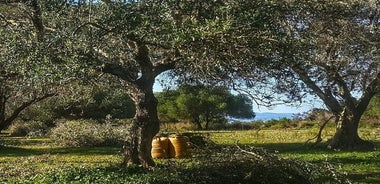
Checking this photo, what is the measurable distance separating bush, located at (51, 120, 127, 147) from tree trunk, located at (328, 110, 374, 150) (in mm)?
10625

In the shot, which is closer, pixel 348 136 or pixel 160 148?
pixel 160 148

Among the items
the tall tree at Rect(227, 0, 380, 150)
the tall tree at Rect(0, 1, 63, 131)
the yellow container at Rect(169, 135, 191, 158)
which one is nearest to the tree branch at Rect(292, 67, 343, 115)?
the tall tree at Rect(227, 0, 380, 150)

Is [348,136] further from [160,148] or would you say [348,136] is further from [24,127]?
[24,127]

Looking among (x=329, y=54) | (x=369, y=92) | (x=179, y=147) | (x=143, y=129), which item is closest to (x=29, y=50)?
(x=143, y=129)

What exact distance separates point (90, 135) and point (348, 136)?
1283 centimetres

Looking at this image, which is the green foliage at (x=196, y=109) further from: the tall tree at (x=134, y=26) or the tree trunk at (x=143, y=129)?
the tall tree at (x=134, y=26)

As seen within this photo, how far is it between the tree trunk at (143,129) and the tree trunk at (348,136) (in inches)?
474

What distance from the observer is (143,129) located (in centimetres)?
1530

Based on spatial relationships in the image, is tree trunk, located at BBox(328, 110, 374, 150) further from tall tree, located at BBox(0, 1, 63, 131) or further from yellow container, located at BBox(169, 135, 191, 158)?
tall tree, located at BBox(0, 1, 63, 131)

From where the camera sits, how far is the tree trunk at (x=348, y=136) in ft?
80.9

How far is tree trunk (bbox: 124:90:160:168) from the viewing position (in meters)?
→ 15.3

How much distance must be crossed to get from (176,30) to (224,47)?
1.41 m

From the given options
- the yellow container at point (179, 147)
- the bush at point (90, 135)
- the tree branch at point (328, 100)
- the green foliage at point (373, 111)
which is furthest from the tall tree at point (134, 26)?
the green foliage at point (373, 111)

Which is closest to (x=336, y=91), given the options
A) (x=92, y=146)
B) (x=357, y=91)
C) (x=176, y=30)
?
(x=357, y=91)
